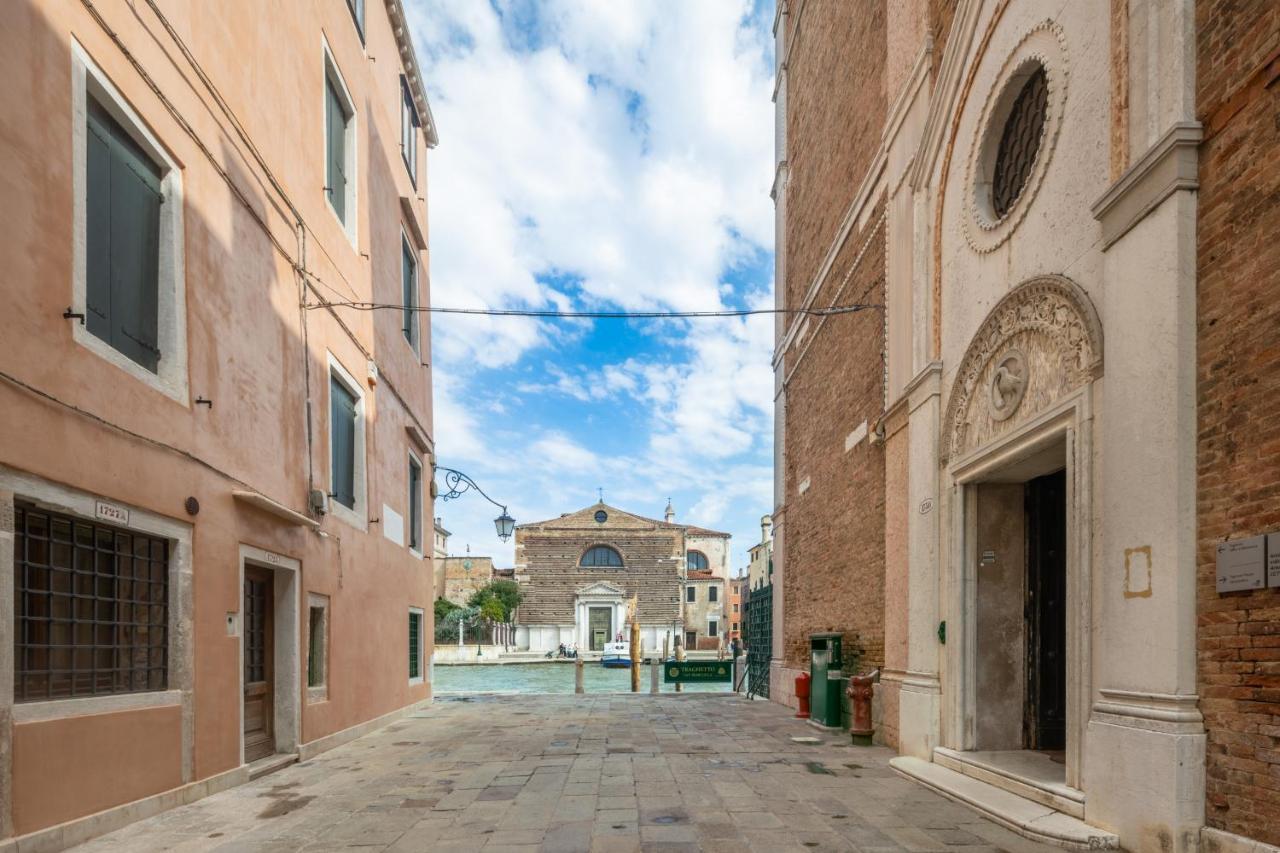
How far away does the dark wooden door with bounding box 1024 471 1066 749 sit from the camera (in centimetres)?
784

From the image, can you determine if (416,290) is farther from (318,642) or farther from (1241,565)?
(1241,565)

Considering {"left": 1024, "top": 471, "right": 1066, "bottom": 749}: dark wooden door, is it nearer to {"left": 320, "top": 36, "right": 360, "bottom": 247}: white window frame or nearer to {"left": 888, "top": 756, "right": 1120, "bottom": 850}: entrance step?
{"left": 888, "top": 756, "right": 1120, "bottom": 850}: entrance step

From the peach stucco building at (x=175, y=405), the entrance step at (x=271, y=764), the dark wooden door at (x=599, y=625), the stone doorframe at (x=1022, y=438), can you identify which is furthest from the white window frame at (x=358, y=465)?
the dark wooden door at (x=599, y=625)

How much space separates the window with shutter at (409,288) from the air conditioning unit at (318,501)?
6.01 m

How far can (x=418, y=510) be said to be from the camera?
54.4 feet

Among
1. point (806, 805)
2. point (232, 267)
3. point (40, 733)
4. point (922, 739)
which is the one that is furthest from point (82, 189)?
point (922, 739)

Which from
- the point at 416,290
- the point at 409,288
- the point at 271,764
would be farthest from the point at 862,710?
the point at 416,290

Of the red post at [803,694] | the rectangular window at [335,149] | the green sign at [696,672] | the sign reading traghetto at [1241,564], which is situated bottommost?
the green sign at [696,672]

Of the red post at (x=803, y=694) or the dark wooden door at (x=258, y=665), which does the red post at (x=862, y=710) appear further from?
the dark wooden door at (x=258, y=665)

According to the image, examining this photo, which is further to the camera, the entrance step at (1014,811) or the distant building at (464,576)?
the distant building at (464,576)

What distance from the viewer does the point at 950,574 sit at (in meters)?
8.12

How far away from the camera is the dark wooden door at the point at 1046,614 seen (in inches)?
309

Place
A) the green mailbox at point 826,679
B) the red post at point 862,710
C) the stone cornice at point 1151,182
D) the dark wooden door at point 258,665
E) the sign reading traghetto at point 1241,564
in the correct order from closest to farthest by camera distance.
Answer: the sign reading traghetto at point 1241,564
the stone cornice at point 1151,182
the dark wooden door at point 258,665
the red post at point 862,710
the green mailbox at point 826,679

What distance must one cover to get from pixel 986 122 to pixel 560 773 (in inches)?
277
